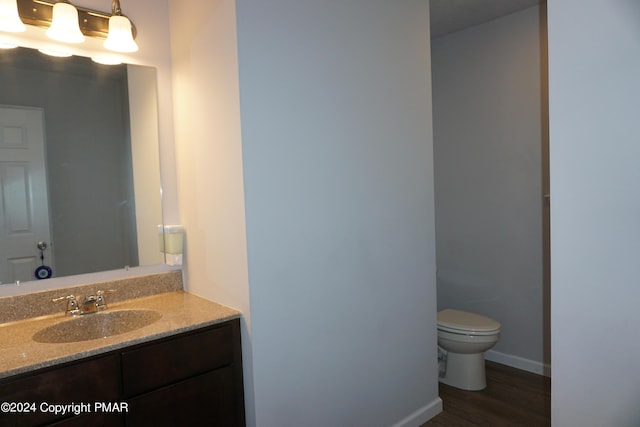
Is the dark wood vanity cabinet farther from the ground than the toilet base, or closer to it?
farther from the ground

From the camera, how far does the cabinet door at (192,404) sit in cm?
148

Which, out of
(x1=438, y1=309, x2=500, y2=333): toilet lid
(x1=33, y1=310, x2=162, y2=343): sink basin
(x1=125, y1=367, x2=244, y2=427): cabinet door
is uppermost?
(x1=33, y1=310, x2=162, y2=343): sink basin

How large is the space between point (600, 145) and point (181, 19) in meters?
1.87

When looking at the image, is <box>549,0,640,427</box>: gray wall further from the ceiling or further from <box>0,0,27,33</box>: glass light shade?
<box>0,0,27,33</box>: glass light shade

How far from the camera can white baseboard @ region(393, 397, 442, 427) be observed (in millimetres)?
2295

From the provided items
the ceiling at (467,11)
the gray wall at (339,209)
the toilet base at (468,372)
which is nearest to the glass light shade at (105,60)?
the gray wall at (339,209)

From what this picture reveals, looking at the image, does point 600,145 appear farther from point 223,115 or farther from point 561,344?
point 223,115

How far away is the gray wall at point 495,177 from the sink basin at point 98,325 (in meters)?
2.48

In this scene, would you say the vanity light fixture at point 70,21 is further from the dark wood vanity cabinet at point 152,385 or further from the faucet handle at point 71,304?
the dark wood vanity cabinet at point 152,385

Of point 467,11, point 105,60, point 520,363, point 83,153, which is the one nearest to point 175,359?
point 83,153

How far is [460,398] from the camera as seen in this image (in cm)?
265

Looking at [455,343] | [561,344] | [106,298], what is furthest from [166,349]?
[455,343]

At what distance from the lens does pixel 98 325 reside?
5.82 feet

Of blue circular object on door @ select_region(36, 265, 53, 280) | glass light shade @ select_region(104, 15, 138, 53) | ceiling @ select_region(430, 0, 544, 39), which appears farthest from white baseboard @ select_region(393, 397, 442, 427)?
ceiling @ select_region(430, 0, 544, 39)
